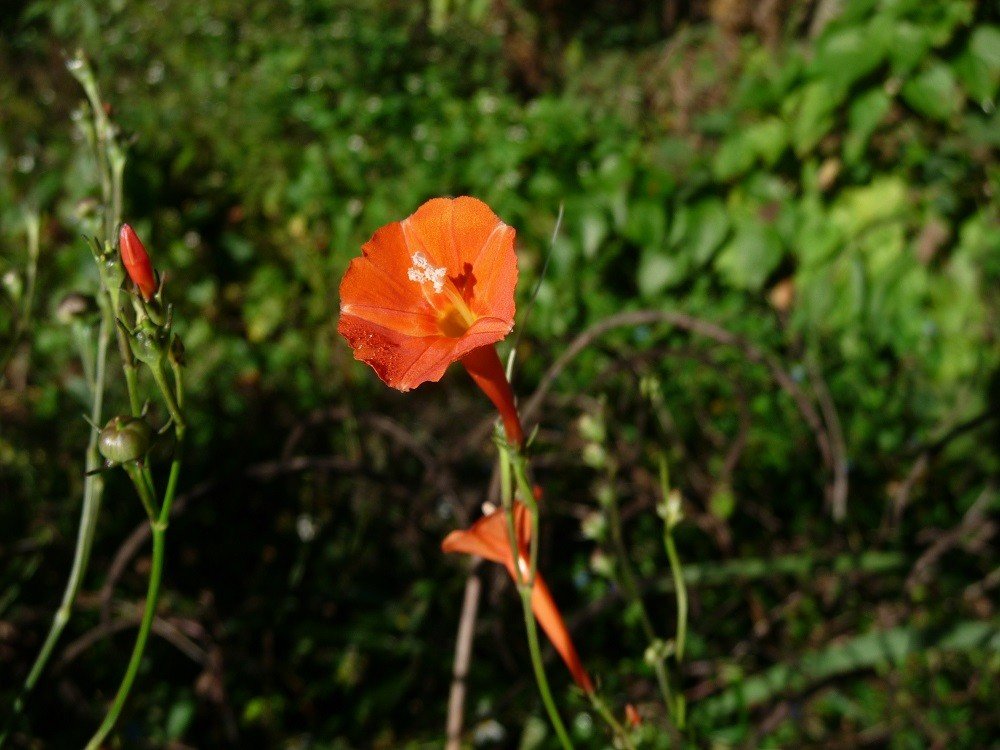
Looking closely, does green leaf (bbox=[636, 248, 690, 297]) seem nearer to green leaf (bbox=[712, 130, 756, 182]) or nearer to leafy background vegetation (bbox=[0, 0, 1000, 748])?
leafy background vegetation (bbox=[0, 0, 1000, 748])

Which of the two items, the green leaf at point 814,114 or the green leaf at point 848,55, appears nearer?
the green leaf at point 848,55

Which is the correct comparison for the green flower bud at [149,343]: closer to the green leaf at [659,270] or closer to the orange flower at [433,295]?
the orange flower at [433,295]

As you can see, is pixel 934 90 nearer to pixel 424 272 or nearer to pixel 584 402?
pixel 584 402

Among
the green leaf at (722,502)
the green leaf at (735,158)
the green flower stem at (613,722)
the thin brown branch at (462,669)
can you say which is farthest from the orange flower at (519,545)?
the green leaf at (735,158)

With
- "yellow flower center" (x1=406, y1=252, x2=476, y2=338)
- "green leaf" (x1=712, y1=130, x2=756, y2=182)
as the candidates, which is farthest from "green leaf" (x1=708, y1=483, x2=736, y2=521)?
"green leaf" (x1=712, y1=130, x2=756, y2=182)

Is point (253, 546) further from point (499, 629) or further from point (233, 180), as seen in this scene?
point (233, 180)

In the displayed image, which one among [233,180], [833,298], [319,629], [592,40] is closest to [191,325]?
[233,180]
